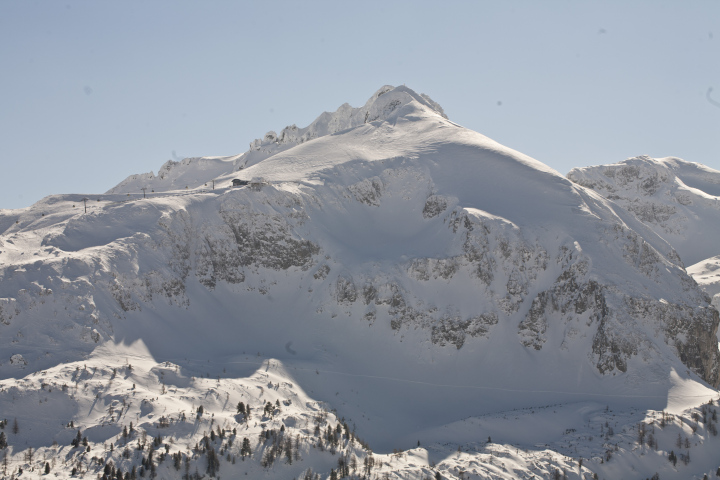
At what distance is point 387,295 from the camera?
85.6m

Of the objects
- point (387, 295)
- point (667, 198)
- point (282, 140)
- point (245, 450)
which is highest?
point (282, 140)

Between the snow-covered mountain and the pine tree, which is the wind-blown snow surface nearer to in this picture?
the pine tree

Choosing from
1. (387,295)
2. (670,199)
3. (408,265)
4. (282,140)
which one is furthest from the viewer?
(282,140)

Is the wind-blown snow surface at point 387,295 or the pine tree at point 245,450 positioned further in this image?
the wind-blown snow surface at point 387,295

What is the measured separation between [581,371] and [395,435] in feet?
92.5

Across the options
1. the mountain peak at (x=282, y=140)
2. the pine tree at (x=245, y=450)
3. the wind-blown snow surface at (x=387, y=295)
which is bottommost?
the pine tree at (x=245, y=450)

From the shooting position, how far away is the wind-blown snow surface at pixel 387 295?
2793 inches

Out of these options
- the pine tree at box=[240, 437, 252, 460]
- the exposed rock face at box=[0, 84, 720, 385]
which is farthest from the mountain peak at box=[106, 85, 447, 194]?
the pine tree at box=[240, 437, 252, 460]

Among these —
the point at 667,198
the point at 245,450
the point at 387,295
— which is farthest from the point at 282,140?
the point at 245,450

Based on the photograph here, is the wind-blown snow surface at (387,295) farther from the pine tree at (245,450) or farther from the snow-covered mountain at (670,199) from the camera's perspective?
the snow-covered mountain at (670,199)

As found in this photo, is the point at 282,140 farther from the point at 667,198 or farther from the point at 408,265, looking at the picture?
the point at 667,198

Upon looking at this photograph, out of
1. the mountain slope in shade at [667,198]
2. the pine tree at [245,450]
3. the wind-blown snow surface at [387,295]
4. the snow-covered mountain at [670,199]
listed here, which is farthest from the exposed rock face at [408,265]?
the mountain slope in shade at [667,198]

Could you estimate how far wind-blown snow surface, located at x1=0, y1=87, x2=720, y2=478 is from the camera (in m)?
70.9

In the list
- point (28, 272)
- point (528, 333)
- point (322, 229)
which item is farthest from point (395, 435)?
point (28, 272)
